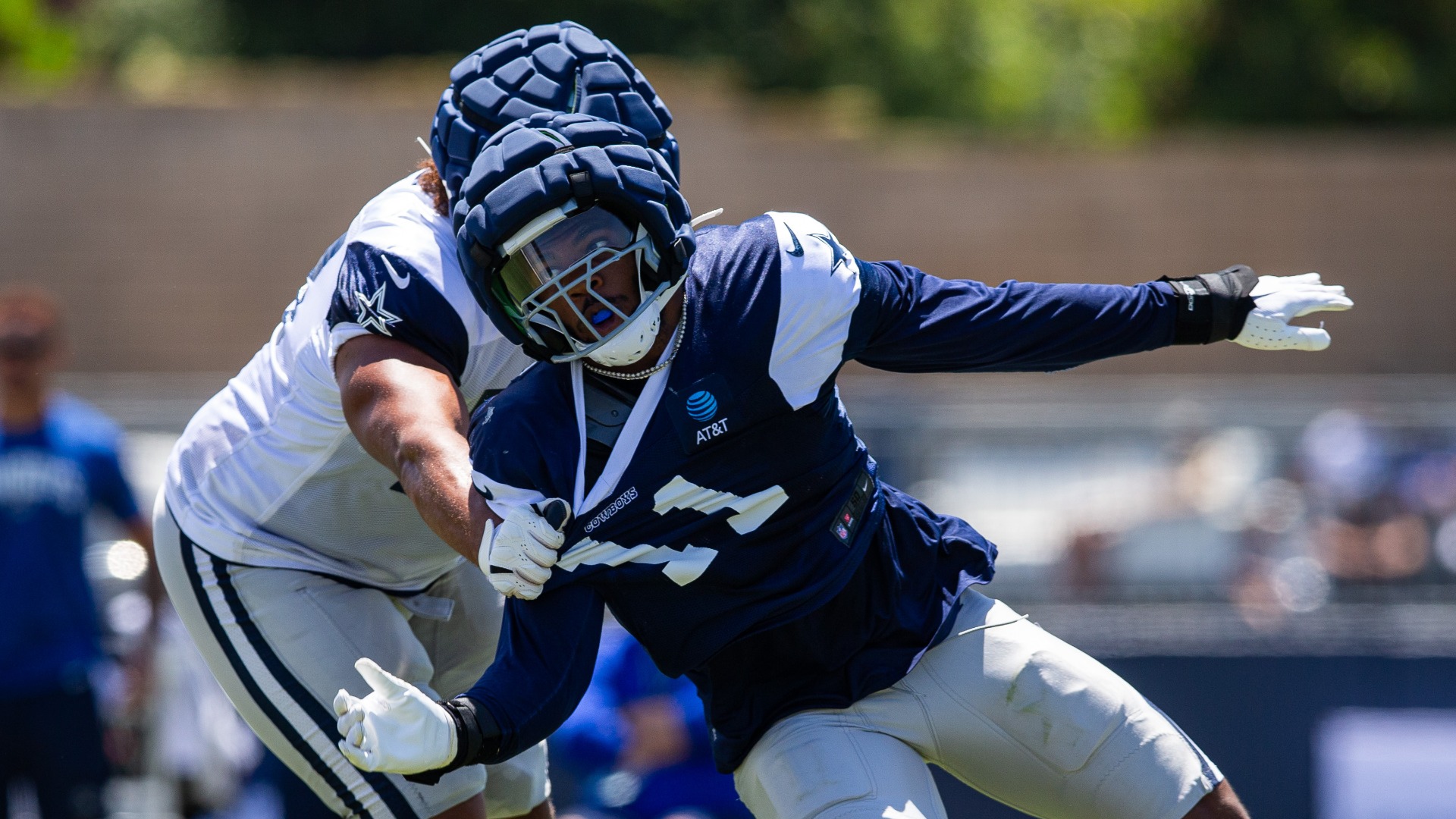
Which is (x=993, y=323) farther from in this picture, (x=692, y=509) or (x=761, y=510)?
(x=692, y=509)

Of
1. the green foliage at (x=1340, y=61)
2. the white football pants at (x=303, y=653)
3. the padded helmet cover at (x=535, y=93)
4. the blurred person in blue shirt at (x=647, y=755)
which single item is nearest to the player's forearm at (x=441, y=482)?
the padded helmet cover at (x=535, y=93)

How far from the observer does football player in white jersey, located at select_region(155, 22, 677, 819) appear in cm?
290

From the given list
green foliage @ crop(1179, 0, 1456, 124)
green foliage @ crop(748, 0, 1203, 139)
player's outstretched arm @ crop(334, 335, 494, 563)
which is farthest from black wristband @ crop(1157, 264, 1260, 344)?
green foliage @ crop(1179, 0, 1456, 124)

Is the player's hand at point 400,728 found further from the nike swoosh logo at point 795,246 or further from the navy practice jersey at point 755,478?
the nike swoosh logo at point 795,246

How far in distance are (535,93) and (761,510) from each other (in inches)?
34.5

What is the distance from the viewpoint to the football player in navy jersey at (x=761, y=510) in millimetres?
2629

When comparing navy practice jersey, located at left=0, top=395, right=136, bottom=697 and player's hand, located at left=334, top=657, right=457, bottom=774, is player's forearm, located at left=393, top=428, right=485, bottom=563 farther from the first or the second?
navy practice jersey, located at left=0, top=395, right=136, bottom=697

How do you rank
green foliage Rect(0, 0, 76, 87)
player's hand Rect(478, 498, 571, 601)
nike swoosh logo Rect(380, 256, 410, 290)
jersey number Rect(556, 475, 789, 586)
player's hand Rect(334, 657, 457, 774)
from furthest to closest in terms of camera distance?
green foliage Rect(0, 0, 76, 87) → nike swoosh logo Rect(380, 256, 410, 290) → jersey number Rect(556, 475, 789, 586) → player's hand Rect(478, 498, 571, 601) → player's hand Rect(334, 657, 457, 774)

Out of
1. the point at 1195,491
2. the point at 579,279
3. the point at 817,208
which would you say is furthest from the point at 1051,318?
the point at 817,208

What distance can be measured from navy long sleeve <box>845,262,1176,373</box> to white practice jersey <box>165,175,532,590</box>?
0.69m

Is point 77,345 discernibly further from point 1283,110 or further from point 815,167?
point 1283,110

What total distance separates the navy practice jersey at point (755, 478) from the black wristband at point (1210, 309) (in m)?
0.04

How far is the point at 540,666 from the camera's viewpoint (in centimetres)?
261

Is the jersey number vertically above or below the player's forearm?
below
